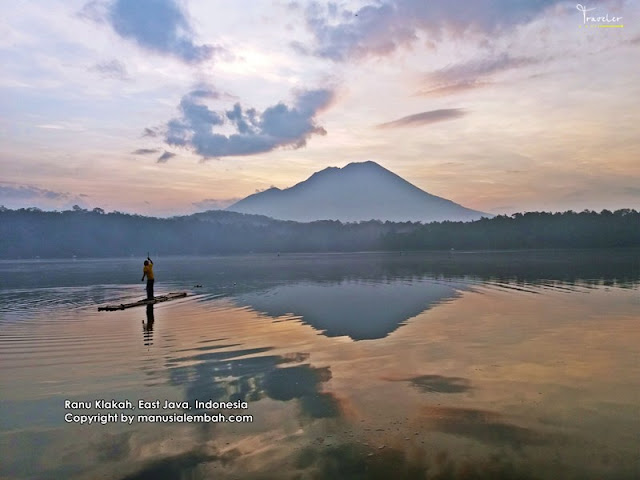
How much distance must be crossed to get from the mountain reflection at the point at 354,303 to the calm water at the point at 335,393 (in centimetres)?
28

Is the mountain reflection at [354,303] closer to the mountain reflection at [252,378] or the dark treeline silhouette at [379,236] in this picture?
the mountain reflection at [252,378]

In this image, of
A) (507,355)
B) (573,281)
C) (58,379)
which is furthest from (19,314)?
(573,281)

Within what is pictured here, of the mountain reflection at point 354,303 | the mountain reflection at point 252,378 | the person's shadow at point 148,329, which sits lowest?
the person's shadow at point 148,329

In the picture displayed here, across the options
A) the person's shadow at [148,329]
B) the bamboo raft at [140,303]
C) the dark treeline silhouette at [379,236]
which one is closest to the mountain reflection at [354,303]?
the bamboo raft at [140,303]

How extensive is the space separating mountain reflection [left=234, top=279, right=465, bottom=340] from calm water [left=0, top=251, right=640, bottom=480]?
281mm

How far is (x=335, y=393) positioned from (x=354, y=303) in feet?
51.0

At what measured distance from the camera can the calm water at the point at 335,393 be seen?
7.11 metres

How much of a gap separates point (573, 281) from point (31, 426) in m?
36.8

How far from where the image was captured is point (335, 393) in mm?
10234

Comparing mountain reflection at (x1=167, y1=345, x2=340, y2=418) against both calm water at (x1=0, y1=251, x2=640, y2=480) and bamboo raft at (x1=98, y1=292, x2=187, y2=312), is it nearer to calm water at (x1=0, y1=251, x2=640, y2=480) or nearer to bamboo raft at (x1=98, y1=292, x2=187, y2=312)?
calm water at (x1=0, y1=251, x2=640, y2=480)

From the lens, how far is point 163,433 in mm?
8328

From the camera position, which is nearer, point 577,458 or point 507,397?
point 577,458

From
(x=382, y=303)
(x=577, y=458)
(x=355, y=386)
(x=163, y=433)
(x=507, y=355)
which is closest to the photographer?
(x=577, y=458)

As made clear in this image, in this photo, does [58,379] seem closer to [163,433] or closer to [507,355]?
[163,433]
